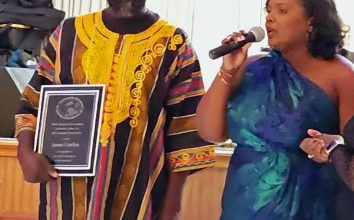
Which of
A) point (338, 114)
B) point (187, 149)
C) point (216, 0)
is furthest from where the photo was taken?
point (216, 0)

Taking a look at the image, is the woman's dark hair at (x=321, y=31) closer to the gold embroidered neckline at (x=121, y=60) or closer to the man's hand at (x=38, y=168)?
the gold embroidered neckline at (x=121, y=60)

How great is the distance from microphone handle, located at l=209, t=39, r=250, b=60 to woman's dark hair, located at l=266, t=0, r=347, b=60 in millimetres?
152

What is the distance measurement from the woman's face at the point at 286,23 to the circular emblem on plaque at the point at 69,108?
1.38 ft

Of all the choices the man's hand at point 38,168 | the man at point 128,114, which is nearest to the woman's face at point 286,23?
the man at point 128,114

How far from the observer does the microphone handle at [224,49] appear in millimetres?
1453

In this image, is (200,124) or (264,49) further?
(264,49)

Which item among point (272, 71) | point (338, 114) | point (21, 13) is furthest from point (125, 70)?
point (21, 13)

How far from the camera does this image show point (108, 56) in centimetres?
158

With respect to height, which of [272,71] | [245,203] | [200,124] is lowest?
[245,203]

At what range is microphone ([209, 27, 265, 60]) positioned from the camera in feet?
4.77

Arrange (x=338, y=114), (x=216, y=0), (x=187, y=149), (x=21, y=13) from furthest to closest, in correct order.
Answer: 1. (x=216, y=0)
2. (x=21, y=13)
3. (x=187, y=149)
4. (x=338, y=114)

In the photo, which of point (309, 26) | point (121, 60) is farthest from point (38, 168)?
point (309, 26)

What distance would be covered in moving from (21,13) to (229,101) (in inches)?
54.4

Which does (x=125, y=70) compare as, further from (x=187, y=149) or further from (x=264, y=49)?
(x=264, y=49)
